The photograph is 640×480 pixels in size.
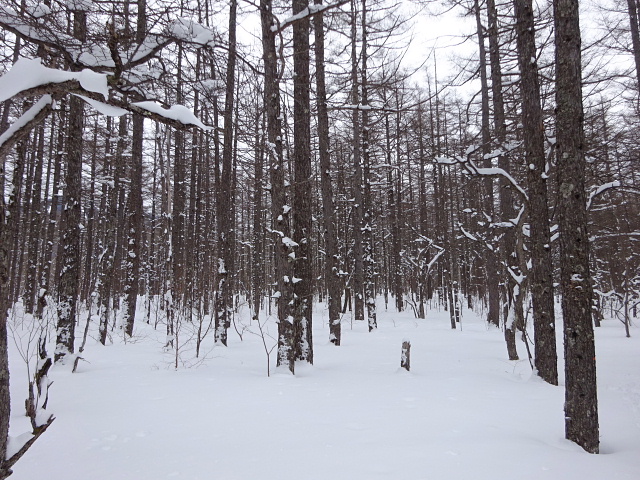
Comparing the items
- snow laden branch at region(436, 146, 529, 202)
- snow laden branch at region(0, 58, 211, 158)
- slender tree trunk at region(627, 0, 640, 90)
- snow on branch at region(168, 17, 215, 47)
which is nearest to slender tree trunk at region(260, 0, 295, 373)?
snow laden branch at region(436, 146, 529, 202)

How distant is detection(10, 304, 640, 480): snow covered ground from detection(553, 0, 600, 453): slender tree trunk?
361 mm

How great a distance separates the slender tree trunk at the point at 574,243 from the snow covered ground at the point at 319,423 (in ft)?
1.18

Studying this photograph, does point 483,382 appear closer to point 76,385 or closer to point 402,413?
point 402,413

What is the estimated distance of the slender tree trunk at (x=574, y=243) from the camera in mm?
3812

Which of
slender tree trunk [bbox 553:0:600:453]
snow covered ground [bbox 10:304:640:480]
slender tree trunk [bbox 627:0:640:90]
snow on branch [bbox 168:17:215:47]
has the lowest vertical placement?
snow covered ground [bbox 10:304:640:480]

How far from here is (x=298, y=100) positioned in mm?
7605

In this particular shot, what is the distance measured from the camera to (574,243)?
3.90m

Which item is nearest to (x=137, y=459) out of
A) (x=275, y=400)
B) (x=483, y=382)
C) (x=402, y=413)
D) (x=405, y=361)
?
(x=275, y=400)

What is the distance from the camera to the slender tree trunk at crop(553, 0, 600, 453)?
12.5 feet

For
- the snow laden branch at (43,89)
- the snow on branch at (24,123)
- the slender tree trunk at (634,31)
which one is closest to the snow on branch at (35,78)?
the snow laden branch at (43,89)

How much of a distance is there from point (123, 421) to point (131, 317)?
9547mm

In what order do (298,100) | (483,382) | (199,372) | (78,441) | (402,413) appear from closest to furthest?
(78,441) < (402,413) < (483,382) < (199,372) < (298,100)

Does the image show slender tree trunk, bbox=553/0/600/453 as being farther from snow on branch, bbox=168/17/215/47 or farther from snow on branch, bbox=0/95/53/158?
snow on branch, bbox=0/95/53/158

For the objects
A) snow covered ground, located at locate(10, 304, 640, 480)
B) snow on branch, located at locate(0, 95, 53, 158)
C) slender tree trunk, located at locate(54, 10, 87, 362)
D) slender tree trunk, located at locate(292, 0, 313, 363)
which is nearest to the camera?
snow on branch, located at locate(0, 95, 53, 158)
